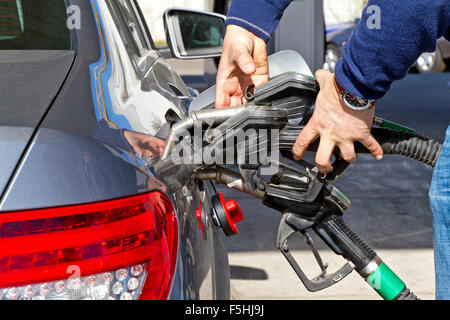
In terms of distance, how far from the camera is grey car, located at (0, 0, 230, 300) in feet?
3.76

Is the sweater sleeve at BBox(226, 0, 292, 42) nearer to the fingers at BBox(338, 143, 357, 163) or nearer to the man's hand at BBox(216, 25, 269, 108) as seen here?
the man's hand at BBox(216, 25, 269, 108)

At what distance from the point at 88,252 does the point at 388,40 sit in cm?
79

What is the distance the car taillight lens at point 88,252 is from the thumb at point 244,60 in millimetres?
670

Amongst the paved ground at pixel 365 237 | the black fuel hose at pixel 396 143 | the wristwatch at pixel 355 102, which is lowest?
the paved ground at pixel 365 237

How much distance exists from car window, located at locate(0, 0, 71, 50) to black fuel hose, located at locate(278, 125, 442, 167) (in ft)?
2.07

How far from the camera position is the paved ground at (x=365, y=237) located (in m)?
3.75

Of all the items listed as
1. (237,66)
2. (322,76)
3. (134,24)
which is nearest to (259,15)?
(237,66)

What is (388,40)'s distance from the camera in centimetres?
143

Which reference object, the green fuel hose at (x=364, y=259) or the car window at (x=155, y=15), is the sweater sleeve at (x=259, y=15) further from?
the car window at (x=155, y=15)

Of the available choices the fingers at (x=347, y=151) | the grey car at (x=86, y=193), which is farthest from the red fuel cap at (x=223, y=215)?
the fingers at (x=347, y=151)

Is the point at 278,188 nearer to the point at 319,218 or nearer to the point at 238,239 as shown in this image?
the point at 319,218

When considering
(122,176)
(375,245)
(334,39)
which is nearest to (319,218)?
(122,176)
